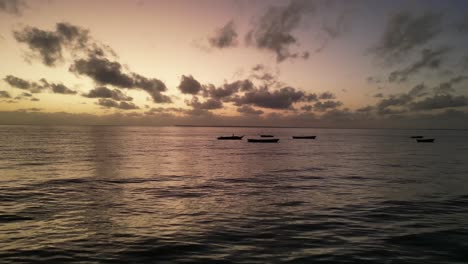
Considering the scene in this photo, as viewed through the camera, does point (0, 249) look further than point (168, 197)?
No

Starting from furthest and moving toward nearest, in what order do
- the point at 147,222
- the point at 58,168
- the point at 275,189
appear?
the point at 58,168
the point at 275,189
the point at 147,222

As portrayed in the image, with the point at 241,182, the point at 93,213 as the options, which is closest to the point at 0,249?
the point at 93,213

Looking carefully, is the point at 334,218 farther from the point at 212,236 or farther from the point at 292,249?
the point at 212,236

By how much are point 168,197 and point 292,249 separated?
14148mm

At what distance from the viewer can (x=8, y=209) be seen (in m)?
21.6

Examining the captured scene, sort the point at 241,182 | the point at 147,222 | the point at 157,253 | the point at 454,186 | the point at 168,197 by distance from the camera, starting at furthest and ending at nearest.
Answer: the point at 241,182 < the point at 454,186 < the point at 168,197 < the point at 147,222 < the point at 157,253

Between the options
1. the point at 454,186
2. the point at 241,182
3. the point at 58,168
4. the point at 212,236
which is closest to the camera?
the point at 212,236

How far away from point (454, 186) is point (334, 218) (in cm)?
2032

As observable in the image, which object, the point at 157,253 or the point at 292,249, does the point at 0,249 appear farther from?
the point at 292,249

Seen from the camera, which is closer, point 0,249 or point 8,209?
point 0,249

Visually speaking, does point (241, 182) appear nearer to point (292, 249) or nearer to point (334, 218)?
point (334, 218)

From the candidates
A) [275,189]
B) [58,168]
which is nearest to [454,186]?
[275,189]

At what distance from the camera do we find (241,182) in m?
34.8

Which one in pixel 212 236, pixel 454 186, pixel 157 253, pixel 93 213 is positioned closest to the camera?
pixel 157 253
